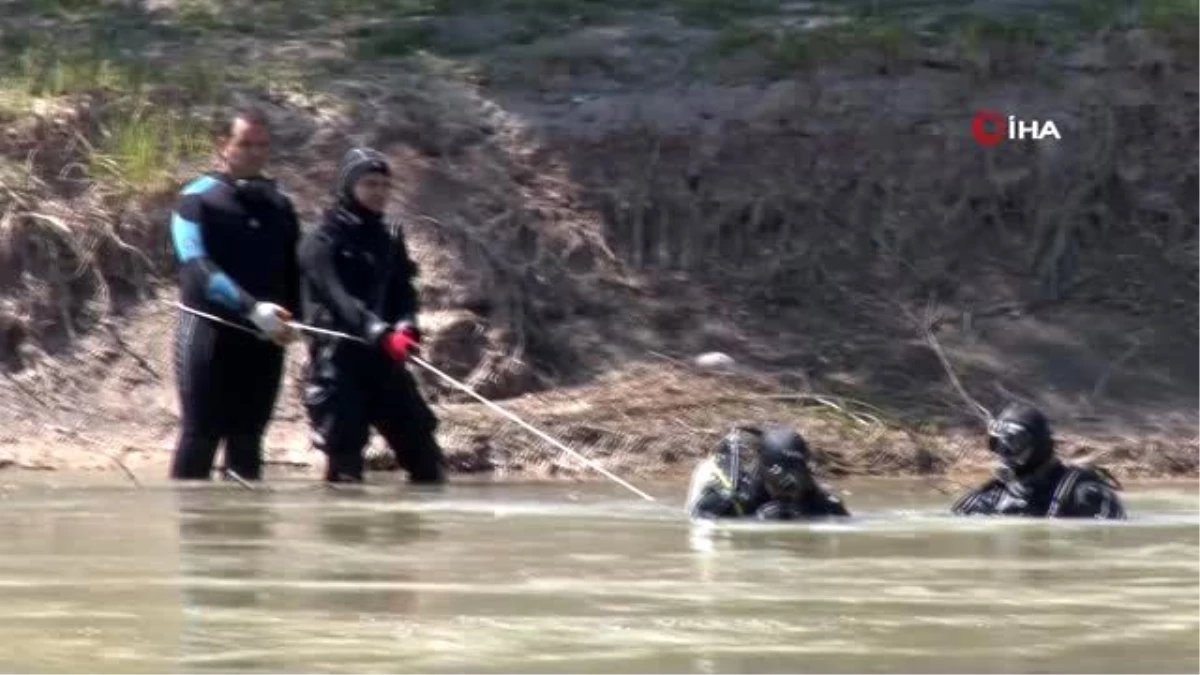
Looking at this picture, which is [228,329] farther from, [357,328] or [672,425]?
[672,425]

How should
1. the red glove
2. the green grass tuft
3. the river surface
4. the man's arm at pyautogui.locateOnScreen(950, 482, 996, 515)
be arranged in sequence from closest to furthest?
1. the river surface
2. the man's arm at pyautogui.locateOnScreen(950, 482, 996, 515)
3. the red glove
4. the green grass tuft

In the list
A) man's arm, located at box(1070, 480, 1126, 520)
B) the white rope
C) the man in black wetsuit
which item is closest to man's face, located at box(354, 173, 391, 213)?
the man in black wetsuit

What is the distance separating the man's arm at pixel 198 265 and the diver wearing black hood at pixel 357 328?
0.43m

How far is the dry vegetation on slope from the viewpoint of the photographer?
15977mm

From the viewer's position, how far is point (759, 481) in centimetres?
1184

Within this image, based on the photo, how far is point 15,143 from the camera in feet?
56.0

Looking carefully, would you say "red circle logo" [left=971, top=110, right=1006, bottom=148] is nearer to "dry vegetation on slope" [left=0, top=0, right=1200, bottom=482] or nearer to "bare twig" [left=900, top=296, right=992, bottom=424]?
"dry vegetation on slope" [left=0, top=0, right=1200, bottom=482]

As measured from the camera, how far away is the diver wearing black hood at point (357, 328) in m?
13.5

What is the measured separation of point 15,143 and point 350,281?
4185 millimetres

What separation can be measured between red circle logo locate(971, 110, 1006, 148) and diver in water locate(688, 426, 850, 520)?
6488mm

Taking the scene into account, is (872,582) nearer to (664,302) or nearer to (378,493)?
(378,493)

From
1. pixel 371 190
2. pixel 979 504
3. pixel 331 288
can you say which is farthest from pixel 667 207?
pixel 979 504

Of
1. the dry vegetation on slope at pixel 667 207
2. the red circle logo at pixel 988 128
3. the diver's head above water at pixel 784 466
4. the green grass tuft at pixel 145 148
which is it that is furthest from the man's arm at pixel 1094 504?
the green grass tuft at pixel 145 148

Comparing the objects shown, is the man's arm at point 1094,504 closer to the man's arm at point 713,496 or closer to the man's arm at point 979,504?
the man's arm at point 979,504
